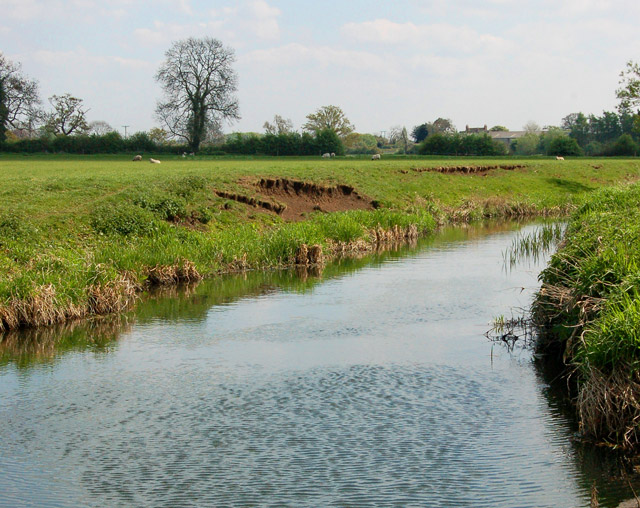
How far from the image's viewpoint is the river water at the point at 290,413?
311 inches

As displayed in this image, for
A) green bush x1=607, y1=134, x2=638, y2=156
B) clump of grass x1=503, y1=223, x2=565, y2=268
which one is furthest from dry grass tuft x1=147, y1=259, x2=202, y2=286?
green bush x1=607, y1=134, x2=638, y2=156

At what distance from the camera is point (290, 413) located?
10.1 m

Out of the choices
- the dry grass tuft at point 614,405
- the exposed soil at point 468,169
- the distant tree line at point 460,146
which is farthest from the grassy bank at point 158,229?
the distant tree line at point 460,146

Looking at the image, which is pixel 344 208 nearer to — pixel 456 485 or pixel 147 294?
pixel 147 294

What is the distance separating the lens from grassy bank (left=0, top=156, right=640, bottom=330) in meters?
15.9

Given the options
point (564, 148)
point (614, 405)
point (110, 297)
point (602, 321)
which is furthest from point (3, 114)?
point (614, 405)

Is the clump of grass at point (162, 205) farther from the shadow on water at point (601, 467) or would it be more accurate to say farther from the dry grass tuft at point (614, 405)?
the dry grass tuft at point (614, 405)

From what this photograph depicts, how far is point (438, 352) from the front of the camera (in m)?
12.9

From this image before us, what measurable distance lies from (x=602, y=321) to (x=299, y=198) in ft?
83.2

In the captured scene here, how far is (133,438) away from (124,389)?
2052mm

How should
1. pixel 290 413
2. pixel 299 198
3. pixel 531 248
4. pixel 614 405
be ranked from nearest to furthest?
pixel 614 405 < pixel 290 413 < pixel 531 248 < pixel 299 198

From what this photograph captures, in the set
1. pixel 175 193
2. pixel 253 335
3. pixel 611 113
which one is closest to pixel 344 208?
pixel 175 193

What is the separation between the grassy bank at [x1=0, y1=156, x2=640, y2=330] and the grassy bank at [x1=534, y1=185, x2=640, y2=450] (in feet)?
30.6

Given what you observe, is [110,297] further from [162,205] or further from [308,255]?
[162,205]
